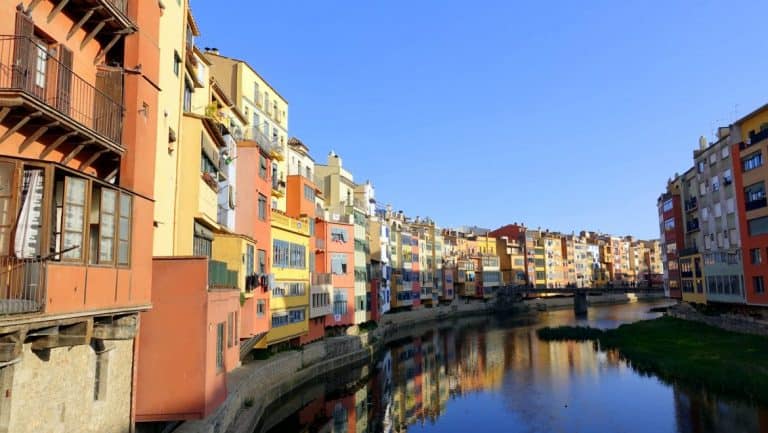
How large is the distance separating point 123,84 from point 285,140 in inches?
1238

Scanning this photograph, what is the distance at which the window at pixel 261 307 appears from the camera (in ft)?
97.5

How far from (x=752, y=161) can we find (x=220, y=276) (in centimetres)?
4606

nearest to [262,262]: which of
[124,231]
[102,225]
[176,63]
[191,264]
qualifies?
[176,63]

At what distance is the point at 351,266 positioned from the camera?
162 feet

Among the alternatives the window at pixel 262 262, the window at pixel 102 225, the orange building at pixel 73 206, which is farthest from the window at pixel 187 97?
the window at pixel 262 262

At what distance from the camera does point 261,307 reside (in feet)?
99.1

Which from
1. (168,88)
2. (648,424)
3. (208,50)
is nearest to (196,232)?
(168,88)

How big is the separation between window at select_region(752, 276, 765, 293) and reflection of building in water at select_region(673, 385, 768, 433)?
18763mm

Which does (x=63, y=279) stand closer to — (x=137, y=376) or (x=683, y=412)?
(x=137, y=376)

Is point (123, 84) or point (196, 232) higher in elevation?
point (123, 84)

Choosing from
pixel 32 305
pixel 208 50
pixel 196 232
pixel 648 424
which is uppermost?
pixel 208 50

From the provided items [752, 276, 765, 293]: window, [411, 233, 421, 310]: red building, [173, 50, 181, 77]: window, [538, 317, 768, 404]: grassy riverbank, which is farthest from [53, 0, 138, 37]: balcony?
[411, 233, 421, 310]: red building

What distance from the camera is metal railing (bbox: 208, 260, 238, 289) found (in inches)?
747

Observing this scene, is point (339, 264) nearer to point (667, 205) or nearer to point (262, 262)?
point (262, 262)
